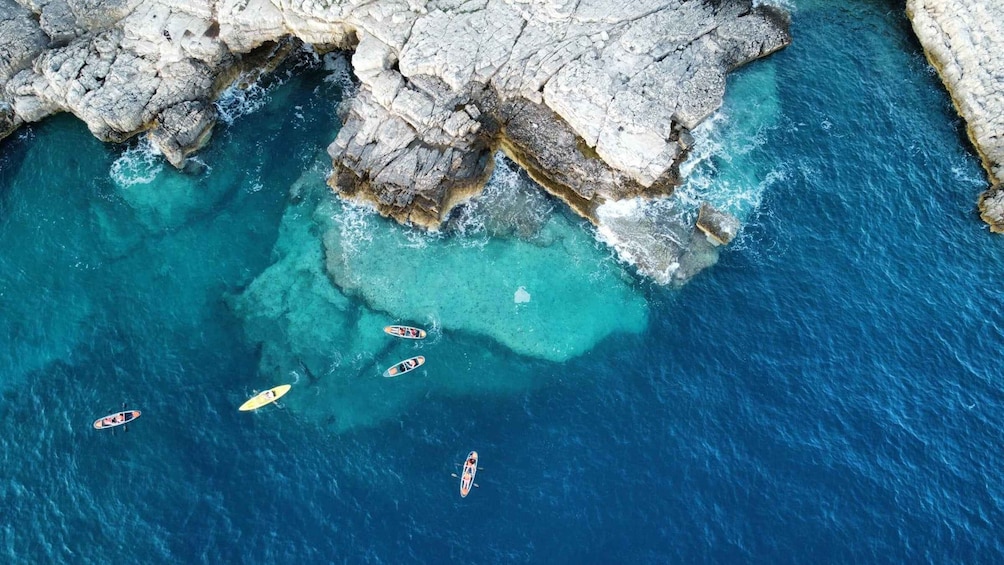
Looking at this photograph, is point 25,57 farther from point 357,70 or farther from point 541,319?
point 541,319

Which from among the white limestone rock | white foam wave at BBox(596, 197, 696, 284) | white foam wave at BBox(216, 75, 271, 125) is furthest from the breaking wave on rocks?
white foam wave at BBox(216, 75, 271, 125)

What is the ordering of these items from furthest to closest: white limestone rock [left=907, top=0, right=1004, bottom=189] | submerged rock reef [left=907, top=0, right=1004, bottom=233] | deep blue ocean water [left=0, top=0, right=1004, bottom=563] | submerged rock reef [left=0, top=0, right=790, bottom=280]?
white limestone rock [left=907, top=0, right=1004, bottom=189] < submerged rock reef [left=907, top=0, right=1004, bottom=233] < submerged rock reef [left=0, top=0, right=790, bottom=280] < deep blue ocean water [left=0, top=0, right=1004, bottom=563]

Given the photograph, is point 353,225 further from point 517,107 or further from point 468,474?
point 468,474

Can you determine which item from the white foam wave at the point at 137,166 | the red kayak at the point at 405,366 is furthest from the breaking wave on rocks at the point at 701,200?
the white foam wave at the point at 137,166

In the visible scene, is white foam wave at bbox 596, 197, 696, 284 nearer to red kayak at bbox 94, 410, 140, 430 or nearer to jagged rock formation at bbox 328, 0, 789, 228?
jagged rock formation at bbox 328, 0, 789, 228

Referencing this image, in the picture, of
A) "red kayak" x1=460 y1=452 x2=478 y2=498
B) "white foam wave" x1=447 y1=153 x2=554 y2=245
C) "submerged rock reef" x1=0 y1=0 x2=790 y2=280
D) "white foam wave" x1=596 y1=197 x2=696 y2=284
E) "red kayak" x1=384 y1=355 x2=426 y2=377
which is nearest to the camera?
"red kayak" x1=460 y1=452 x2=478 y2=498

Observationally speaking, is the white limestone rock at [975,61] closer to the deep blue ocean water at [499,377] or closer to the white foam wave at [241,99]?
the deep blue ocean water at [499,377]

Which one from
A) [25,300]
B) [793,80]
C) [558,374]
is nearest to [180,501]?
[25,300]
